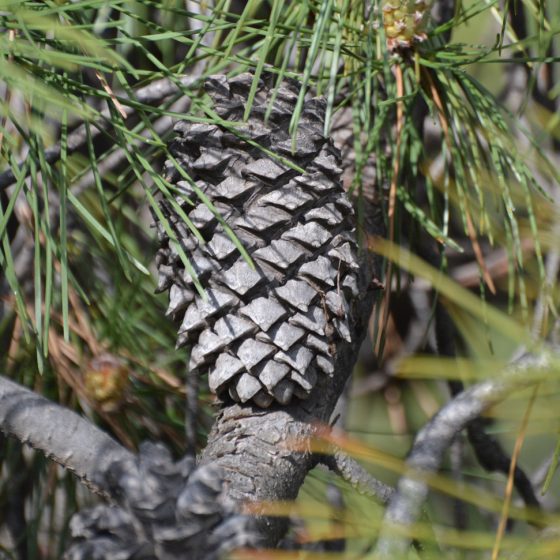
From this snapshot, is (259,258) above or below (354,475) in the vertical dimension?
above

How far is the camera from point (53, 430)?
50 centimetres

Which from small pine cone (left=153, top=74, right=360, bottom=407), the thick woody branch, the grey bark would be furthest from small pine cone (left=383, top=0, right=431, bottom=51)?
the thick woody branch

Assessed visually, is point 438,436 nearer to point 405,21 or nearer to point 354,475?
point 354,475

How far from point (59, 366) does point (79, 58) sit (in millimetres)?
433

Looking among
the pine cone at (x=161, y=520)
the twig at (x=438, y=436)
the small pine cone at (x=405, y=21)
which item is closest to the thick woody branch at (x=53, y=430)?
the pine cone at (x=161, y=520)

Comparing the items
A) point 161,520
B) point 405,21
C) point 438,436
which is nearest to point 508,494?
point 438,436

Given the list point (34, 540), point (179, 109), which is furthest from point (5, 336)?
point (179, 109)

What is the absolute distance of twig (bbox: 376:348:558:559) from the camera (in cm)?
40

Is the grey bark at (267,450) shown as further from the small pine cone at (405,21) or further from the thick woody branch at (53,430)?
the small pine cone at (405,21)

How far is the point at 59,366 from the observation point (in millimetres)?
858

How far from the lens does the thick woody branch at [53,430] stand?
19.4 inches

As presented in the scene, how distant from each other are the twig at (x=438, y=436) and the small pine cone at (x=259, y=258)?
149 millimetres

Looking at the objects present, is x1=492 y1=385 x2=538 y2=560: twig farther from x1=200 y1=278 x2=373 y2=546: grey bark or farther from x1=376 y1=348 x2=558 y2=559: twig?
x1=200 y1=278 x2=373 y2=546: grey bark

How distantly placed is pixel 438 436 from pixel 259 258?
20 cm
